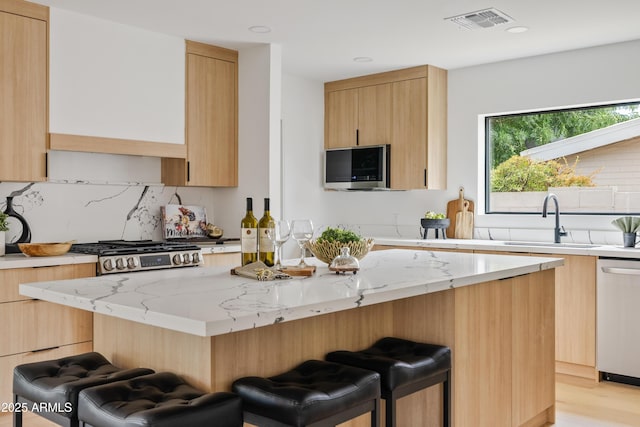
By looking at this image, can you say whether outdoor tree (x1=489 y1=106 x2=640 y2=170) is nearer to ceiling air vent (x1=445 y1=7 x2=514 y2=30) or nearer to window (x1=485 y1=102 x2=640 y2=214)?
window (x1=485 y1=102 x2=640 y2=214)

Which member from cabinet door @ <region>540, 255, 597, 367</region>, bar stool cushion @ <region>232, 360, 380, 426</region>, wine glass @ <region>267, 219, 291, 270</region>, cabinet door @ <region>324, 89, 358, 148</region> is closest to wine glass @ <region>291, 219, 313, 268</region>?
wine glass @ <region>267, 219, 291, 270</region>

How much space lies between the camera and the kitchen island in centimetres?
192

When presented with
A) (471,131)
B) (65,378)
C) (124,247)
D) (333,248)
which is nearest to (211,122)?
(124,247)

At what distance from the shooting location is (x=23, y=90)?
378 cm

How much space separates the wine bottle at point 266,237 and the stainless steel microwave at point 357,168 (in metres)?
3.14

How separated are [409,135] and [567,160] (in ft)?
4.40

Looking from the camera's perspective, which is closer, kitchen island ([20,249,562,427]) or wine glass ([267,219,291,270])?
kitchen island ([20,249,562,427])

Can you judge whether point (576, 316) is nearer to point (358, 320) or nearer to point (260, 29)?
point (358, 320)

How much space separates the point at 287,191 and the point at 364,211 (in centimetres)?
86

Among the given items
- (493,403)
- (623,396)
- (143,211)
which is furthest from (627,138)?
(143,211)

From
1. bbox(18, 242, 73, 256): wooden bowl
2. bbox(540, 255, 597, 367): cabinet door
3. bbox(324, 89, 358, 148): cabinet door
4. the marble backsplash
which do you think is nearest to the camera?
bbox(18, 242, 73, 256): wooden bowl

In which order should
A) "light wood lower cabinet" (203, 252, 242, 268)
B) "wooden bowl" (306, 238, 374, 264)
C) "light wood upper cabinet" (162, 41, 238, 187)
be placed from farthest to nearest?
"light wood upper cabinet" (162, 41, 238, 187), "light wood lower cabinet" (203, 252, 242, 268), "wooden bowl" (306, 238, 374, 264)

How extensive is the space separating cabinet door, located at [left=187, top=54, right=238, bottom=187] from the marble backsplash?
12.8 inches

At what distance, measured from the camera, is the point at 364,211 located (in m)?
6.23
